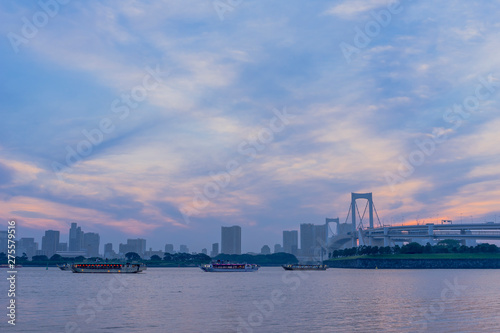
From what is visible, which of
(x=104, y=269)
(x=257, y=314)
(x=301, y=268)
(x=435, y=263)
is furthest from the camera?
(x=435, y=263)

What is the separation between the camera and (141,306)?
42.4 m

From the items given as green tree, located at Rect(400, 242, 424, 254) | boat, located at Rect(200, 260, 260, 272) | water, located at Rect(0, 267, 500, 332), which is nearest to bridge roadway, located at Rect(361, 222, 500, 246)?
green tree, located at Rect(400, 242, 424, 254)

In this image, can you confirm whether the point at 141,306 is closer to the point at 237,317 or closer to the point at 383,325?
the point at 237,317

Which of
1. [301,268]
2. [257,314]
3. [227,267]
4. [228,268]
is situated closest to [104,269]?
[227,267]

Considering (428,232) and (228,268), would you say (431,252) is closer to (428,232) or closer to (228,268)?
(428,232)

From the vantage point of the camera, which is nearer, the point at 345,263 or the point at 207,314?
the point at 207,314

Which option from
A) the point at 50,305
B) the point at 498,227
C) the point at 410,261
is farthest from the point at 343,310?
the point at 498,227

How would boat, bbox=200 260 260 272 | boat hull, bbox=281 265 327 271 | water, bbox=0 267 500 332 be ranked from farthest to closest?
boat hull, bbox=281 265 327 271
boat, bbox=200 260 260 272
water, bbox=0 267 500 332

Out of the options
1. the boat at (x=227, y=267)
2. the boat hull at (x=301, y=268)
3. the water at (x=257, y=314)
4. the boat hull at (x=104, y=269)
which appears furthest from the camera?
the boat hull at (x=301, y=268)

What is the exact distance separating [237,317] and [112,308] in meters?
12.1

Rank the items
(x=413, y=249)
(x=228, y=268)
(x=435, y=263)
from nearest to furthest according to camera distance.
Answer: (x=228, y=268) → (x=435, y=263) → (x=413, y=249)

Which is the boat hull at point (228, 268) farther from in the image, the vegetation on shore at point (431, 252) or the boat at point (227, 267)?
the vegetation on shore at point (431, 252)

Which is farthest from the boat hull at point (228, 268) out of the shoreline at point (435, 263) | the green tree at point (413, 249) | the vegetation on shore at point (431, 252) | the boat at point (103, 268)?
the green tree at point (413, 249)

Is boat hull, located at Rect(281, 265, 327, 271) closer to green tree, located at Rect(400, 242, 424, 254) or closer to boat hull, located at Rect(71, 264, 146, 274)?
green tree, located at Rect(400, 242, 424, 254)
